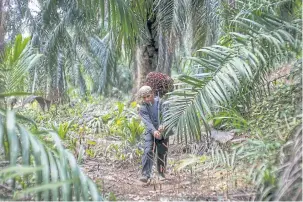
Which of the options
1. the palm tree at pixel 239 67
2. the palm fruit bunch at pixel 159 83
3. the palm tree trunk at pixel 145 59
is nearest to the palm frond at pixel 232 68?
the palm tree at pixel 239 67

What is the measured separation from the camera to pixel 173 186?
4195 millimetres

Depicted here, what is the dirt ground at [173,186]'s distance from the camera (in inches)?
135

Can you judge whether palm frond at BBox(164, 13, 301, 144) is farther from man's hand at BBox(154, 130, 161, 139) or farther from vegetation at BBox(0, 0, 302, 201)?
man's hand at BBox(154, 130, 161, 139)

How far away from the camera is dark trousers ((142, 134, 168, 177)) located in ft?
15.6

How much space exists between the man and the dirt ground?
0.48 feet

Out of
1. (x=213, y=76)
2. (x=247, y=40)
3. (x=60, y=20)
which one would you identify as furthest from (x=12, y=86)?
(x=60, y=20)

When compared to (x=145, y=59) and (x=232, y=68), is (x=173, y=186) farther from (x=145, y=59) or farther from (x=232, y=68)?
(x=145, y=59)

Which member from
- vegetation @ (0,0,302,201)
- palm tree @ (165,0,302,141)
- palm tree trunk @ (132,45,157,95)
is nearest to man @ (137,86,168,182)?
vegetation @ (0,0,302,201)

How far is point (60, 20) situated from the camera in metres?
9.09

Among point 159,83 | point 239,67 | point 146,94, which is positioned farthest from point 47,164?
point 159,83

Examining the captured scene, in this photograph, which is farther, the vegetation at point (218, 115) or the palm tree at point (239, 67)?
the palm tree at point (239, 67)

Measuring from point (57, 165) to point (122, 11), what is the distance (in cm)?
282

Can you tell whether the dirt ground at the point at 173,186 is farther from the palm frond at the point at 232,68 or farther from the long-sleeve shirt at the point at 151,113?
the long-sleeve shirt at the point at 151,113

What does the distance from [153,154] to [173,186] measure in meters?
0.57
